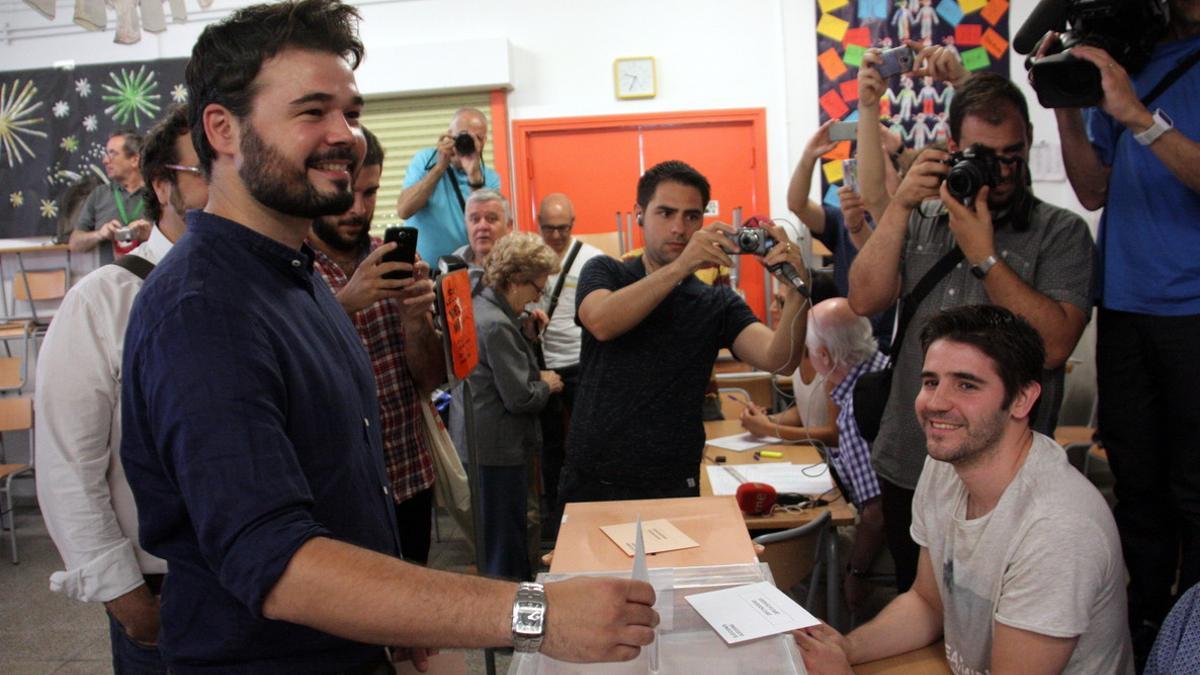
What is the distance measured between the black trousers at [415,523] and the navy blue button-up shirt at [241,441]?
3.06 ft

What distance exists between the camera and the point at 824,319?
3000 mm

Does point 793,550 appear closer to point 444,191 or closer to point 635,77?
point 444,191

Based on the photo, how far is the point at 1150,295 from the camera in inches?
74.5

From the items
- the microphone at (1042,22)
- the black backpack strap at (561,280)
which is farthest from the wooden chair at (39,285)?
the microphone at (1042,22)

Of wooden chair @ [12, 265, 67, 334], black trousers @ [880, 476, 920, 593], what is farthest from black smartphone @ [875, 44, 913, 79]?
wooden chair @ [12, 265, 67, 334]

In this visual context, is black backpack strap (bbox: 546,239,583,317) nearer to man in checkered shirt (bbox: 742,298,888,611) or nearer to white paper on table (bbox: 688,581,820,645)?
man in checkered shirt (bbox: 742,298,888,611)

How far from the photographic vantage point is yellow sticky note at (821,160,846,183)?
229 inches

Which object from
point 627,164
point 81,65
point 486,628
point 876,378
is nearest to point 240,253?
point 486,628

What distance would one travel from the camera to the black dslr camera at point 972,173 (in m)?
1.88

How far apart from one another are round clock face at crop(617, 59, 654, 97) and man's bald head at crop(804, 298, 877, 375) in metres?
3.30

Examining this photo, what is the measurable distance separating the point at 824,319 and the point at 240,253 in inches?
91.6

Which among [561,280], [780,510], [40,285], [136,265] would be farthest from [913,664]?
[40,285]

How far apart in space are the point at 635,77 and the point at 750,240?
403 centimetres

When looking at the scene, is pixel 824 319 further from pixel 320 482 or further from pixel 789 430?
pixel 320 482
